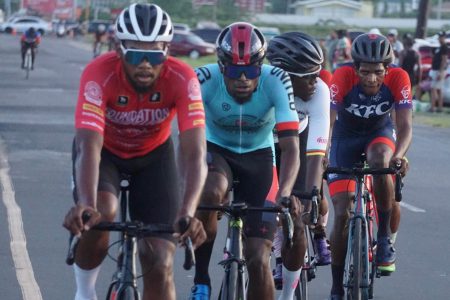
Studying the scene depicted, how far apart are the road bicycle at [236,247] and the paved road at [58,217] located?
2.47 metres

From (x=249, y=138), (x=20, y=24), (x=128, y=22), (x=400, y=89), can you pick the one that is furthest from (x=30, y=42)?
(x=20, y=24)

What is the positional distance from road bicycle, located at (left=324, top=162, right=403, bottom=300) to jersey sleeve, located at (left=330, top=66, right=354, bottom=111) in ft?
1.90

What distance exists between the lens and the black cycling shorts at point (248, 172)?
7.60 m

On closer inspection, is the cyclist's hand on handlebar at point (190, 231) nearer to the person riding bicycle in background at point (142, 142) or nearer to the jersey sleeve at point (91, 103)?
the person riding bicycle in background at point (142, 142)

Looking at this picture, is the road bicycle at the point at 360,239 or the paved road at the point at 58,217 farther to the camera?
the paved road at the point at 58,217

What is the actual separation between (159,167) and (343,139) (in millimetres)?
2833

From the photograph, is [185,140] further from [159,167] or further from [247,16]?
[247,16]

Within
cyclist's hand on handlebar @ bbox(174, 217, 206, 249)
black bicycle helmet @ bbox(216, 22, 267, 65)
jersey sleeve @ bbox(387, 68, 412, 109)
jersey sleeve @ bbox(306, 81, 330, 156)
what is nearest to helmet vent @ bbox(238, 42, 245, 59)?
black bicycle helmet @ bbox(216, 22, 267, 65)

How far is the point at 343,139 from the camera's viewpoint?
941cm

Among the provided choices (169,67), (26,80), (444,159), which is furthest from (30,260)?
(26,80)

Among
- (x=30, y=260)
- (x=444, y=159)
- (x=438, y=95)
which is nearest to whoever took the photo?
(x=30, y=260)

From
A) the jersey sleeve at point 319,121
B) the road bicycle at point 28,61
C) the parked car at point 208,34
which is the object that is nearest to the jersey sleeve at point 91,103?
the jersey sleeve at point 319,121

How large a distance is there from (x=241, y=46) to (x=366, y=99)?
2.24m

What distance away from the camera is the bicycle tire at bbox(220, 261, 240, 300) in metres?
6.61
